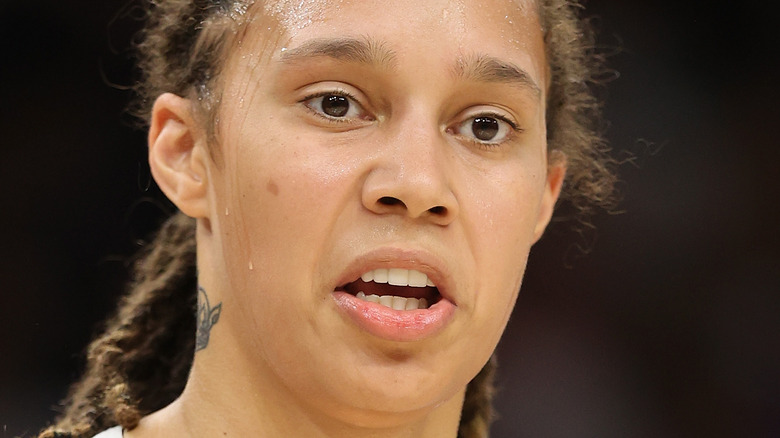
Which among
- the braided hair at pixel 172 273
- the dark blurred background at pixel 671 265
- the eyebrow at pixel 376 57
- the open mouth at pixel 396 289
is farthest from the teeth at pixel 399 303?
the dark blurred background at pixel 671 265

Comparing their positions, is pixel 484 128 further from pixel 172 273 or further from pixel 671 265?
pixel 671 265

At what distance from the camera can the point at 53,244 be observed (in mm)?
2398

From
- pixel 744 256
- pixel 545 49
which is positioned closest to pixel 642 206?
pixel 744 256

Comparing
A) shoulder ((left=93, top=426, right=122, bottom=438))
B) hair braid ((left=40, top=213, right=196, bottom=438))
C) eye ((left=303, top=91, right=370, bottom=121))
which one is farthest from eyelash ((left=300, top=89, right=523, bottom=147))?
shoulder ((left=93, top=426, right=122, bottom=438))

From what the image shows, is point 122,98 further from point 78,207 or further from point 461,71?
point 461,71

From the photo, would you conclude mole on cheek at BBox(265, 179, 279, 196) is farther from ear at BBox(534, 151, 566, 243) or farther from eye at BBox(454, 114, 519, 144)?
ear at BBox(534, 151, 566, 243)

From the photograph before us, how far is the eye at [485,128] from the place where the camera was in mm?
1732

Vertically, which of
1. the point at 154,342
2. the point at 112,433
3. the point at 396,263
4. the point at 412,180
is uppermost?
the point at 412,180

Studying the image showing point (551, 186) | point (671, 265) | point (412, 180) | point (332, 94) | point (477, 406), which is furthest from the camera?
point (671, 265)

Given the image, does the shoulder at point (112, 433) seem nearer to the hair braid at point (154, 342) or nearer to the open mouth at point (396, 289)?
the hair braid at point (154, 342)

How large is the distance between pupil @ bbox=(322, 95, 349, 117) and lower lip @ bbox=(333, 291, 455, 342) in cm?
28

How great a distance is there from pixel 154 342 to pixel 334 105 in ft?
2.36

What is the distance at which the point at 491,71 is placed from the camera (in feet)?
5.57

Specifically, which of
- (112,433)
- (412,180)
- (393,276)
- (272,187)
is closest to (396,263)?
(393,276)
